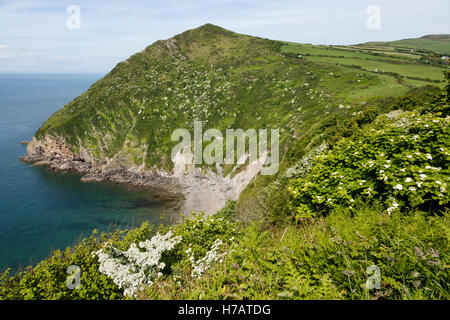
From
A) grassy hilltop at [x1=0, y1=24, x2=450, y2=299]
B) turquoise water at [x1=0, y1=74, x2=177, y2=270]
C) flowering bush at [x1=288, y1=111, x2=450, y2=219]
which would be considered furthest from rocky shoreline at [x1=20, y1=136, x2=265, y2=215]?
flowering bush at [x1=288, y1=111, x2=450, y2=219]

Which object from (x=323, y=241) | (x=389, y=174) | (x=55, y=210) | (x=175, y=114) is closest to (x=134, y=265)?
(x=323, y=241)

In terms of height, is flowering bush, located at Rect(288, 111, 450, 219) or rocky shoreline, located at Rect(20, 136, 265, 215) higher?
flowering bush, located at Rect(288, 111, 450, 219)

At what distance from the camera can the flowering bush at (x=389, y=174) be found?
6.93 metres

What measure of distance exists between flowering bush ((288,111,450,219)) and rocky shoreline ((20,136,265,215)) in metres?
50.4

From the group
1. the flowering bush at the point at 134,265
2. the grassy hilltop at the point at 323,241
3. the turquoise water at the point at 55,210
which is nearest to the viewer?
the grassy hilltop at the point at 323,241

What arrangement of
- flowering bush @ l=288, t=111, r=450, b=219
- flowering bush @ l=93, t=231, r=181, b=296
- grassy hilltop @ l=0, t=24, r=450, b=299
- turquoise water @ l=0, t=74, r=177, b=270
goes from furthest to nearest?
turquoise water @ l=0, t=74, r=177, b=270, flowering bush @ l=93, t=231, r=181, b=296, flowering bush @ l=288, t=111, r=450, b=219, grassy hilltop @ l=0, t=24, r=450, b=299

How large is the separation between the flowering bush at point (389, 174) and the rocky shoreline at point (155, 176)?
165 ft

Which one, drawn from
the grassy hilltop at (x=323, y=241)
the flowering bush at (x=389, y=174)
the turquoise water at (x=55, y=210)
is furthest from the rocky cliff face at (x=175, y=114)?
the flowering bush at (x=389, y=174)

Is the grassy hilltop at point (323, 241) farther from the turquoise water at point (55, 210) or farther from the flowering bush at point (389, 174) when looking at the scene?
the turquoise water at point (55, 210)

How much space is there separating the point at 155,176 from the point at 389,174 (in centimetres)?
8423

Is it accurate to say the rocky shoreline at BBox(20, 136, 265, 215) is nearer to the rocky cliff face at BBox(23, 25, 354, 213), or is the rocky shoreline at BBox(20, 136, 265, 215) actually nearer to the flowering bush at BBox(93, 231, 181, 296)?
the rocky cliff face at BBox(23, 25, 354, 213)

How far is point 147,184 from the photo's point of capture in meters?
78.6

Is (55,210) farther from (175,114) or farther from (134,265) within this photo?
(134,265)

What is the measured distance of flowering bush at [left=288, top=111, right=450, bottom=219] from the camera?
693cm
